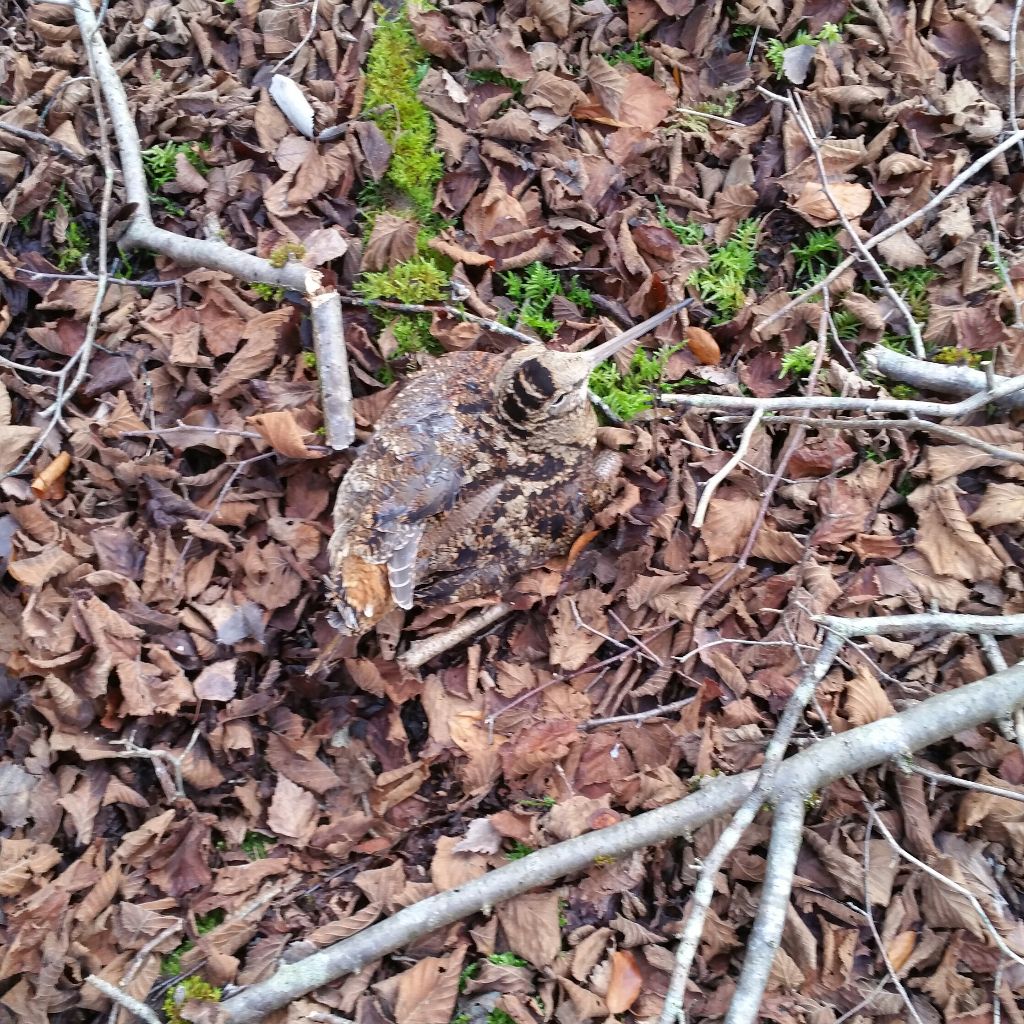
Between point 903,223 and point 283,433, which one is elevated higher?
point 903,223

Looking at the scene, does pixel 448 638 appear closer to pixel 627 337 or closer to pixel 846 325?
pixel 627 337

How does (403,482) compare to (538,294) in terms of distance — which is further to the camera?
(538,294)

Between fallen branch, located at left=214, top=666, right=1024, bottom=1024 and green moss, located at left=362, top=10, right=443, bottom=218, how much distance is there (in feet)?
10.1

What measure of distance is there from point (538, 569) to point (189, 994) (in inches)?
91.7

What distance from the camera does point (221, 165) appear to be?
4281 millimetres

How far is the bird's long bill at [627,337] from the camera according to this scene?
3.58m

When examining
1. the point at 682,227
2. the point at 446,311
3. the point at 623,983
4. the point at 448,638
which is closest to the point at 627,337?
the point at 682,227

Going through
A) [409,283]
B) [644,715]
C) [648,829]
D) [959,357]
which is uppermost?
[409,283]

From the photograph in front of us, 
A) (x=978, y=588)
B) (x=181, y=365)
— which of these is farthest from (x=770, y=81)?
(x=181, y=365)

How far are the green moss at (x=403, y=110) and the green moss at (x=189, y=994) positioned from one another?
12.1 ft

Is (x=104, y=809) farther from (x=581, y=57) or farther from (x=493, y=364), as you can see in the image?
(x=581, y=57)

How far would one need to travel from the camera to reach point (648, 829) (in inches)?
129

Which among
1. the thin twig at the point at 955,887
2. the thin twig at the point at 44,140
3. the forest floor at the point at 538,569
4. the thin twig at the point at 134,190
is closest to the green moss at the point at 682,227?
the forest floor at the point at 538,569

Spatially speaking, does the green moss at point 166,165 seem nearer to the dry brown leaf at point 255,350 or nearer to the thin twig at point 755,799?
the dry brown leaf at point 255,350
